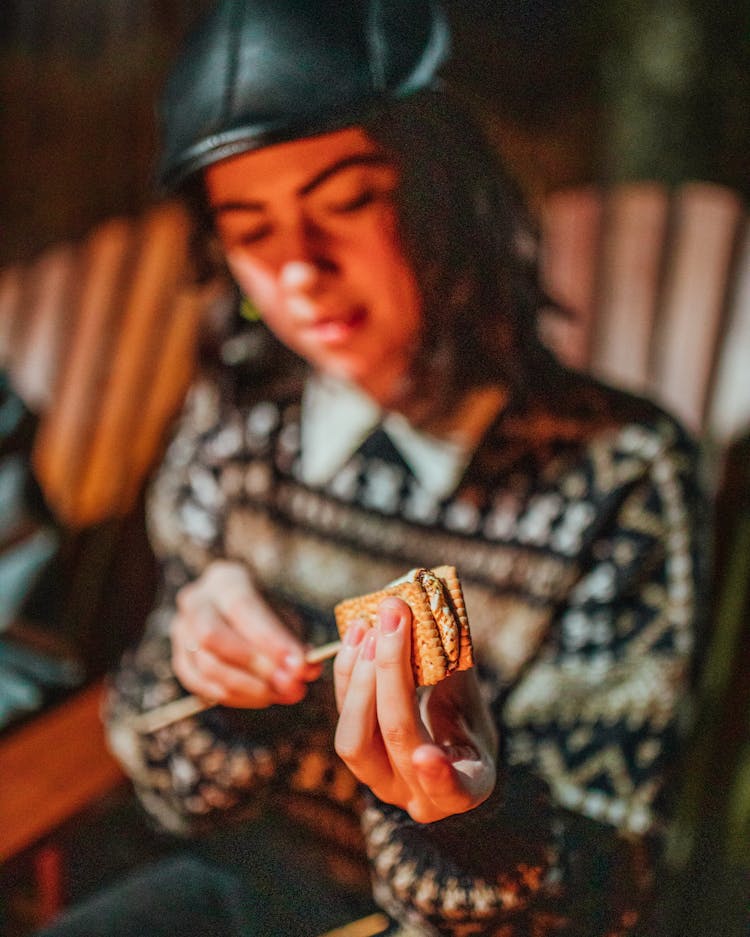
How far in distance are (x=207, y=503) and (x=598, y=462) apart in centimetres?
45

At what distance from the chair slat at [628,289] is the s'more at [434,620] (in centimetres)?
72

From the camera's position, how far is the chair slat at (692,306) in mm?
1017

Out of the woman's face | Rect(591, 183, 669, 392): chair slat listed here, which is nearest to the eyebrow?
the woman's face

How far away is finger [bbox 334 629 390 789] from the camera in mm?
395

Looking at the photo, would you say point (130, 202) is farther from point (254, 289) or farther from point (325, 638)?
point (325, 638)

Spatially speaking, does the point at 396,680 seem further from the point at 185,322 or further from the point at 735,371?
the point at 185,322

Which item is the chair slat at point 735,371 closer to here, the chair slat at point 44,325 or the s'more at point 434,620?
the s'more at point 434,620

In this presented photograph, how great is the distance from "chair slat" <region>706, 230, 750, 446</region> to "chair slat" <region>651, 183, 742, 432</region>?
0.05ft

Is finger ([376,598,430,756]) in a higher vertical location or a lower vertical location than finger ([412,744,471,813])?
higher

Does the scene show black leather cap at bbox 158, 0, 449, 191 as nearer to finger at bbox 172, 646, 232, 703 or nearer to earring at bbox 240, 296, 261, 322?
earring at bbox 240, 296, 261, 322

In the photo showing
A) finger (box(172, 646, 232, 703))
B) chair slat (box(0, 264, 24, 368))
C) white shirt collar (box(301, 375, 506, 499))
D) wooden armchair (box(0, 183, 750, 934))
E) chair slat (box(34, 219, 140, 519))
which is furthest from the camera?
chair slat (box(34, 219, 140, 519))

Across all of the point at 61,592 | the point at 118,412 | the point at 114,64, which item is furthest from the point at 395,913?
the point at 118,412

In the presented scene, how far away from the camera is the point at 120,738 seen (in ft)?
2.58

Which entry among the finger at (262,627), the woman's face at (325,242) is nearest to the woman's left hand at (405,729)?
the finger at (262,627)
